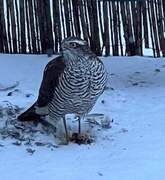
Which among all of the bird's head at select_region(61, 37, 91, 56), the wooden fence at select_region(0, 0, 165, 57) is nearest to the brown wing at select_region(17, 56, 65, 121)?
the bird's head at select_region(61, 37, 91, 56)

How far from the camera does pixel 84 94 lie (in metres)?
4.49

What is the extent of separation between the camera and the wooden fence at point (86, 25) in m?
7.76

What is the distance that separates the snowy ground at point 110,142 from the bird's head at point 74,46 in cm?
72

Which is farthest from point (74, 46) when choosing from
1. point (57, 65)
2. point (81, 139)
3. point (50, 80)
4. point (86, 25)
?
point (86, 25)

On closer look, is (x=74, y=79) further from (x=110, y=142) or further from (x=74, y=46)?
(x=110, y=142)

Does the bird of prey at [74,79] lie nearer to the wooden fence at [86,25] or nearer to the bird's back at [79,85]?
the bird's back at [79,85]

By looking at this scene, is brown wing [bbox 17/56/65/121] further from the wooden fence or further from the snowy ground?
the wooden fence

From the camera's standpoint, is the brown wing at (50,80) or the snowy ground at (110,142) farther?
the brown wing at (50,80)

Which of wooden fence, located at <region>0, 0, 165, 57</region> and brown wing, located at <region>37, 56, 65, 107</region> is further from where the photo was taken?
wooden fence, located at <region>0, 0, 165, 57</region>

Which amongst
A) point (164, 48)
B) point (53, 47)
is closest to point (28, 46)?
point (53, 47)

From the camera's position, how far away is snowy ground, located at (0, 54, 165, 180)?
4152mm

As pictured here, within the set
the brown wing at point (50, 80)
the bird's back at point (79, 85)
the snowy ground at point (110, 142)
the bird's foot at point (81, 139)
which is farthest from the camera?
the bird's foot at point (81, 139)

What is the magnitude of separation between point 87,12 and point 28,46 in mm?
853

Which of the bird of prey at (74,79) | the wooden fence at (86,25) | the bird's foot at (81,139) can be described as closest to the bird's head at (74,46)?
the bird of prey at (74,79)
